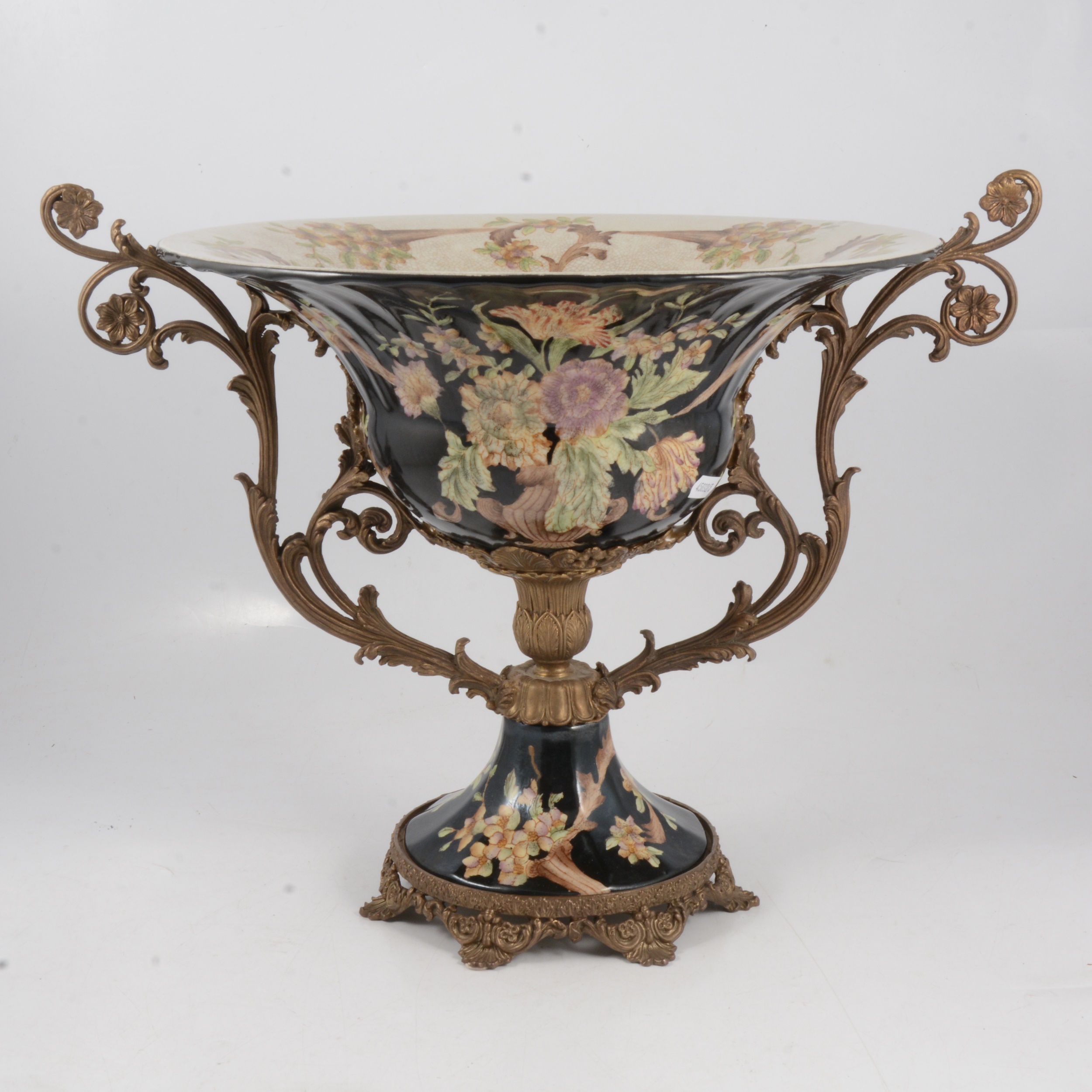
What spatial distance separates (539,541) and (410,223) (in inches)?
25.1

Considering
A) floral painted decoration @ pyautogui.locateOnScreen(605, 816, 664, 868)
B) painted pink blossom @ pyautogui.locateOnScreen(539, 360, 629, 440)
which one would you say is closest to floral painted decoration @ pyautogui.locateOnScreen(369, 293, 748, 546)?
painted pink blossom @ pyautogui.locateOnScreen(539, 360, 629, 440)

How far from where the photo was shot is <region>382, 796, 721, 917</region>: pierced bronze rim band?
207 cm

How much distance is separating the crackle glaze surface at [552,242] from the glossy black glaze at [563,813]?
634 millimetres

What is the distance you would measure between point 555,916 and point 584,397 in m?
0.67

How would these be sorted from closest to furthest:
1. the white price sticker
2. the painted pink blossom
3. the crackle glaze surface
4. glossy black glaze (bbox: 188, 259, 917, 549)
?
1. glossy black glaze (bbox: 188, 259, 917, 549)
2. the painted pink blossom
3. the white price sticker
4. the crackle glaze surface

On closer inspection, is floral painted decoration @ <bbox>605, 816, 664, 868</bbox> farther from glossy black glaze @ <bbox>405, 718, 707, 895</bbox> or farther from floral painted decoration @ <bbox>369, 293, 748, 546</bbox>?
floral painted decoration @ <bbox>369, 293, 748, 546</bbox>

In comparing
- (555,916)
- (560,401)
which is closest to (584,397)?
(560,401)

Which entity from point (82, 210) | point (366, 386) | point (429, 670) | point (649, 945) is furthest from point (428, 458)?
point (649, 945)

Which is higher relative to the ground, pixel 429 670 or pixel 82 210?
pixel 82 210

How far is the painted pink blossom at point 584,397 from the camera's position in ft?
6.13

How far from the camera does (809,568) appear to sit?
2.19 meters

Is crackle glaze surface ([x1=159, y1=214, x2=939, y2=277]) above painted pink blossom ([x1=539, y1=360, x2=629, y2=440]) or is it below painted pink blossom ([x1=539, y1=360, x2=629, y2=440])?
above

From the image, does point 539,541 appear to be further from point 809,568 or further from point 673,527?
point 809,568

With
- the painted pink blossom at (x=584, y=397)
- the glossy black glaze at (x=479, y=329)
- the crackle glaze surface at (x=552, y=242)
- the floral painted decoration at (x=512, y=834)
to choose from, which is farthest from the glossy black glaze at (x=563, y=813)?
the crackle glaze surface at (x=552, y=242)
